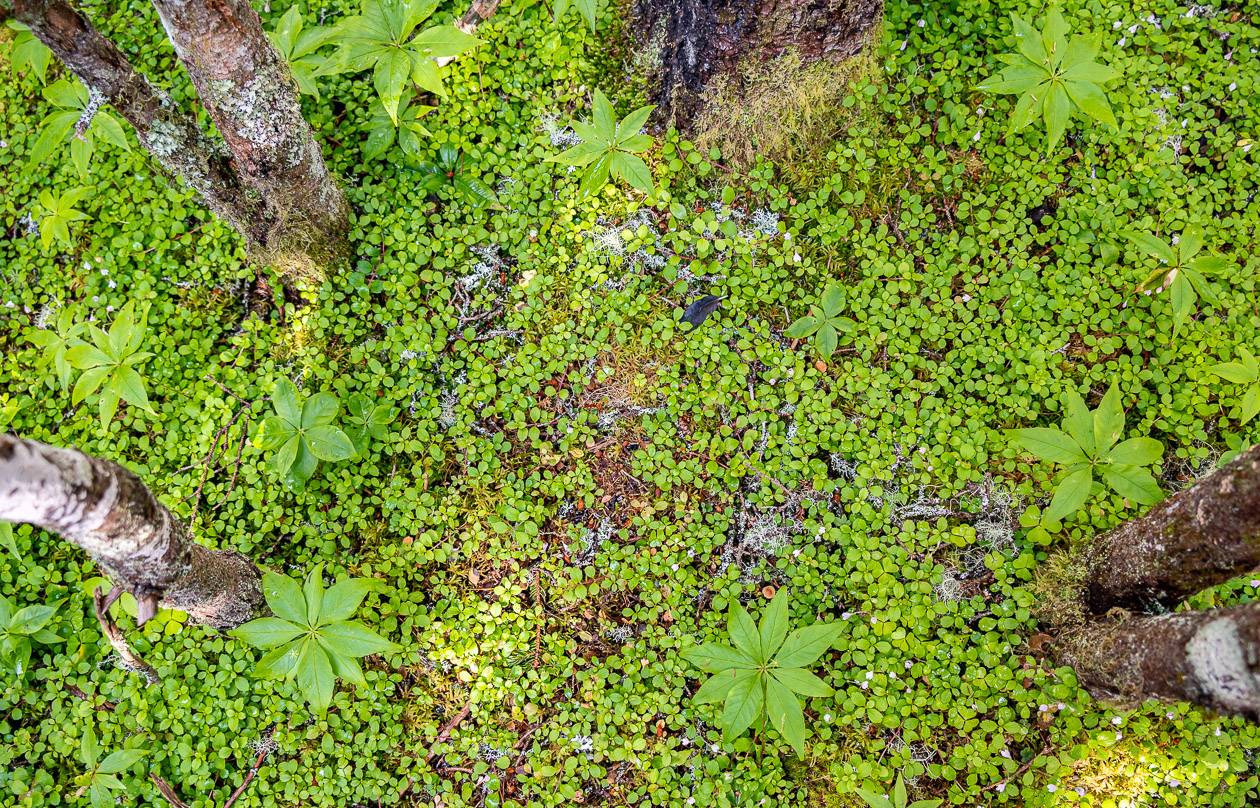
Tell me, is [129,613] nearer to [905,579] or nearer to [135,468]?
[135,468]

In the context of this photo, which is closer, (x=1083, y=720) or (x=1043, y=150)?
(x=1083, y=720)

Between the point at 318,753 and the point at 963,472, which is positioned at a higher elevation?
the point at 963,472

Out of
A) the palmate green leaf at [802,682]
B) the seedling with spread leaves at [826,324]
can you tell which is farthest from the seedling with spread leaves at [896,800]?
the seedling with spread leaves at [826,324]

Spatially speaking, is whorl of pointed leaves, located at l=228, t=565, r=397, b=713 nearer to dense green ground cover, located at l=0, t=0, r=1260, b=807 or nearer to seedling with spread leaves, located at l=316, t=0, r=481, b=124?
dense green ground cover, located at l=0, t=0, r=1260, b=807

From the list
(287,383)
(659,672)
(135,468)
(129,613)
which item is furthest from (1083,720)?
(135,468)

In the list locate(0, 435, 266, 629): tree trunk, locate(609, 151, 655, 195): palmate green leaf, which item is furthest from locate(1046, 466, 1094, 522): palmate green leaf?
locate(0, 435, 266, 629): tree trunk

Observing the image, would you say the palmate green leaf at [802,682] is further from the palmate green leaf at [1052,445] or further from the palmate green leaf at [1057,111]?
the palmate green leaf at [1057,111]
